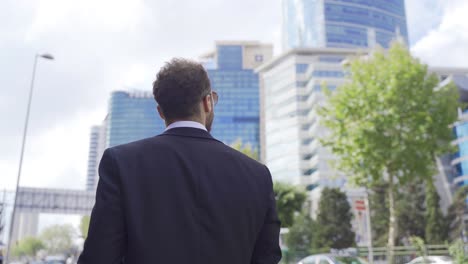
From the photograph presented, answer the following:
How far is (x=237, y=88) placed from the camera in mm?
147125

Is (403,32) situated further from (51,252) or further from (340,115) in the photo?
(340,115)

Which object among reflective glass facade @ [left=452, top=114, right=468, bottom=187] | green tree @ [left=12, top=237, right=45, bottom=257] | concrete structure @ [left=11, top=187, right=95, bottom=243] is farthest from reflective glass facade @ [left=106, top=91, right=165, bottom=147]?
reflective glass facade @ [left=452, top=114, right=468, bottom=187]

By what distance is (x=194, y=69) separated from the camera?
2.02m

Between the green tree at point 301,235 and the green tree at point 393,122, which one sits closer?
the green tree at point 393,122

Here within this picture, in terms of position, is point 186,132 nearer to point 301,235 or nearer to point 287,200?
point 287,200

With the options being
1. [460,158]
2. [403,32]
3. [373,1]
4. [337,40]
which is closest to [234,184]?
[460,158]

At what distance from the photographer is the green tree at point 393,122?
18.5m

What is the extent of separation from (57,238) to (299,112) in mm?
83415

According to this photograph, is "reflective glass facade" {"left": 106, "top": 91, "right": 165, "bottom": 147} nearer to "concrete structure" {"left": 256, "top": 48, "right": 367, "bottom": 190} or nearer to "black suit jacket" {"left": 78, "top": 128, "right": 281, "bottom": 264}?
"concrete structure" {"left": 256, "top": 48, "right": 367, "bottom": 190}

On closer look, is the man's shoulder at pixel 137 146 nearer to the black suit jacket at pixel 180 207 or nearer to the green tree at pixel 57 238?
the black suit jacket at pixel 180 207

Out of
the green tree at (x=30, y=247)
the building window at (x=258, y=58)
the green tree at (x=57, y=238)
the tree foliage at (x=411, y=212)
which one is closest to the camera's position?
the tree foliage at (x=411, y=212)

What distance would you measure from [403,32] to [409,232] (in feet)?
328

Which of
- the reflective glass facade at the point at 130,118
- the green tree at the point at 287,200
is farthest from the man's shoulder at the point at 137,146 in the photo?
the reflective glass facade at the point at 130,118

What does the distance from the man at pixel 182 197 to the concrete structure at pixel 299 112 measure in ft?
267
